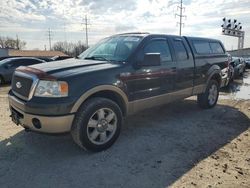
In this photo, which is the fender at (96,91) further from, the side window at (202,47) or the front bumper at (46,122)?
the side window at (202,47)

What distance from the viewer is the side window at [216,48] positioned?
745 cm

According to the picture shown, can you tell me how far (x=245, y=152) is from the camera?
4457 mm

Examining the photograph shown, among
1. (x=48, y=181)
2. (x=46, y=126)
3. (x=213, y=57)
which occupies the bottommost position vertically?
(x=48, y=181)

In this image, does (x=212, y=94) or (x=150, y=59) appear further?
(x=212, y=94)

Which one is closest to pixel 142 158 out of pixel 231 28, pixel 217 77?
pixel 217 77

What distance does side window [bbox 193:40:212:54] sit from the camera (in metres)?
6.63

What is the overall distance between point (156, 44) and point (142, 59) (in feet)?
2.24

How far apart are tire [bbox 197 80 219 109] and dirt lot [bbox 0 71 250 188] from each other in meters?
1.20

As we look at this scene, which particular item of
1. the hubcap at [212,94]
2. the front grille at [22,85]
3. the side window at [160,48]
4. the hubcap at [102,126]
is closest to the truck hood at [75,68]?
the front grille at [22,85]

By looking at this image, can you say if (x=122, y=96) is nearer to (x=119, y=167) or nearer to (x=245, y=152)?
(x=119, y=167)

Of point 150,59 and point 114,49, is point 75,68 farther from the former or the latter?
point 150,59

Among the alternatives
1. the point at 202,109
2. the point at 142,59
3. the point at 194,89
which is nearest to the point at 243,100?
the point at 202,109

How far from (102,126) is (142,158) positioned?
81 centimetres

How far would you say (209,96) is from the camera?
23.9ft
